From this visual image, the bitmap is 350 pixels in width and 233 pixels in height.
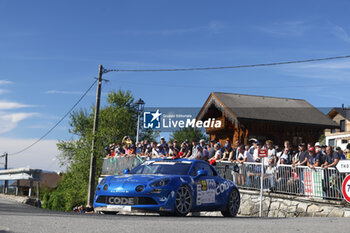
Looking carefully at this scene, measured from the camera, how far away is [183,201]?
33.9ft

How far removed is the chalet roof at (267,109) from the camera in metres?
33.2

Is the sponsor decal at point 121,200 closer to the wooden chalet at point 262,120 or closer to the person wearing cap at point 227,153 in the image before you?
the person wearing cap at point 227,153

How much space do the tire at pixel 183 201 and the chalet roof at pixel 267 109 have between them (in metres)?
21.6

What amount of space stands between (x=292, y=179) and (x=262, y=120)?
17.3 meters

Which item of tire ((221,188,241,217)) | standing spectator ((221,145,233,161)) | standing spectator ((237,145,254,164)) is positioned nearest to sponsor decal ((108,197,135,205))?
tire ((221,188,241,217))

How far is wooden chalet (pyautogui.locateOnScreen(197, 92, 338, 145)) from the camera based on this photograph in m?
33.0

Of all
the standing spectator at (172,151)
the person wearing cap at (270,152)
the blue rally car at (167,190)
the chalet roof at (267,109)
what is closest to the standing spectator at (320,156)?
the person wearing cap at (270,152)

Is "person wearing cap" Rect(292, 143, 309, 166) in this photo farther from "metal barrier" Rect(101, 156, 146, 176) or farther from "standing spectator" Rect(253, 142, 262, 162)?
"metal barrier" Rect(101, 156, 146, 176)

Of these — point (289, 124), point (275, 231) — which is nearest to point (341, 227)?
point (275, 231)

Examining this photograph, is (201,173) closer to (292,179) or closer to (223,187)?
(223,187)

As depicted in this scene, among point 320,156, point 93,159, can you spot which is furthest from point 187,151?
point 93,159

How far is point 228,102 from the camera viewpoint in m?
34.4

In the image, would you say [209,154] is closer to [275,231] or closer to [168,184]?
[168,184]

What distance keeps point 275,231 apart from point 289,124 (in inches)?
1096
